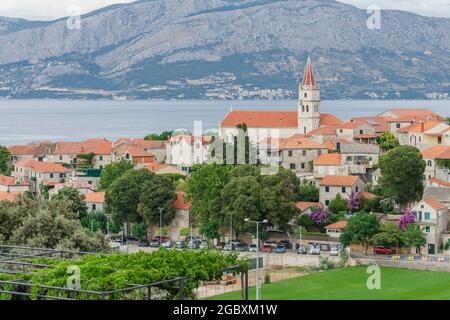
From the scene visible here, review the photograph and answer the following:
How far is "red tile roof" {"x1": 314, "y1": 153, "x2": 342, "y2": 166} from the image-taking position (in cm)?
5800

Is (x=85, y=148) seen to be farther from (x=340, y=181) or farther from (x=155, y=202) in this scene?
(x=340, y=181)

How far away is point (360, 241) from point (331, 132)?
963 inches

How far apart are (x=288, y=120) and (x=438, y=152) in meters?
26.4

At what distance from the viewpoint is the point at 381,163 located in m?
52.4

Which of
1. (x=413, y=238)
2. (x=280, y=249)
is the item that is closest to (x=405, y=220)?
(x=413, y=238)

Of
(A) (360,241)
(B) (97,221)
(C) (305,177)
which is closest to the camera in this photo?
(A) (360,241)

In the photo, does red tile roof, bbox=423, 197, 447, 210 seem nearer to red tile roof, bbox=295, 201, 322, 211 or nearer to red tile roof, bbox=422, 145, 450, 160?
red tile roof, bbox=295, 201, 322, 211

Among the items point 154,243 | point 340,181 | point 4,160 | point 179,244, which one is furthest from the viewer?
point 4,160

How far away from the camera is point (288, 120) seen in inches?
3172

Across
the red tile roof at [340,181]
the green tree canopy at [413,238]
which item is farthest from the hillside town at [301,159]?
the green tree canopy at [413,238]

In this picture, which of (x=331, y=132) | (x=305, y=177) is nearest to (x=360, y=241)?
(x=305, y=177)
